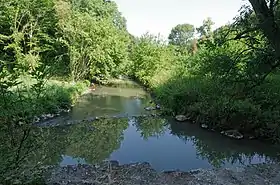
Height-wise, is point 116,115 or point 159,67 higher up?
point 159,67

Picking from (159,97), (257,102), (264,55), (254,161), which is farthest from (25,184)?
(159,97)

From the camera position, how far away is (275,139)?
904 cm

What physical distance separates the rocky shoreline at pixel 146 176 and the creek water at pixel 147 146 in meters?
0.79

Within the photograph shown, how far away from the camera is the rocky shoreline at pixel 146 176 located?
213 inches

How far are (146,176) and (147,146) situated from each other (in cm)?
345

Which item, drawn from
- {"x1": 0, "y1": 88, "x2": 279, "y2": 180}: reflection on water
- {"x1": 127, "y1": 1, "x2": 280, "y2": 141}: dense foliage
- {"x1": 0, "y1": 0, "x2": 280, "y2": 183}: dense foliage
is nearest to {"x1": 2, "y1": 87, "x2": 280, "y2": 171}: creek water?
Result: {"x1": 0, "y1": 88, "x2": 279, "y2": 180}: reflection on water

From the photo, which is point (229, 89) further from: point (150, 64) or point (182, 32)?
point (182, 32)

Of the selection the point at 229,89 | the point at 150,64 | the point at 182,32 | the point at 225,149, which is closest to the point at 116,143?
the point at 225,149

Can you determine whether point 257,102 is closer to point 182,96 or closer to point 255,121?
point 255,121

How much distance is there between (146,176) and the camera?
Result: 229 inches

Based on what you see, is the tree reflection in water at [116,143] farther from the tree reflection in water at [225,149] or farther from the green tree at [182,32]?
the green tree at [182,32]

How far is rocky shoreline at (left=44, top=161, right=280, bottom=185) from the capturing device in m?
5.42

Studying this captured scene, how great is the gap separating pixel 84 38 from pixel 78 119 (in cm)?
945

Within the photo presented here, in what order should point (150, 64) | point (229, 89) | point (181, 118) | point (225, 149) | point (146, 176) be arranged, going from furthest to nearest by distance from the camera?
point (150, 64)
point (181, 118)
point (229, 89)
point (225, 149)
point (146, 176)
